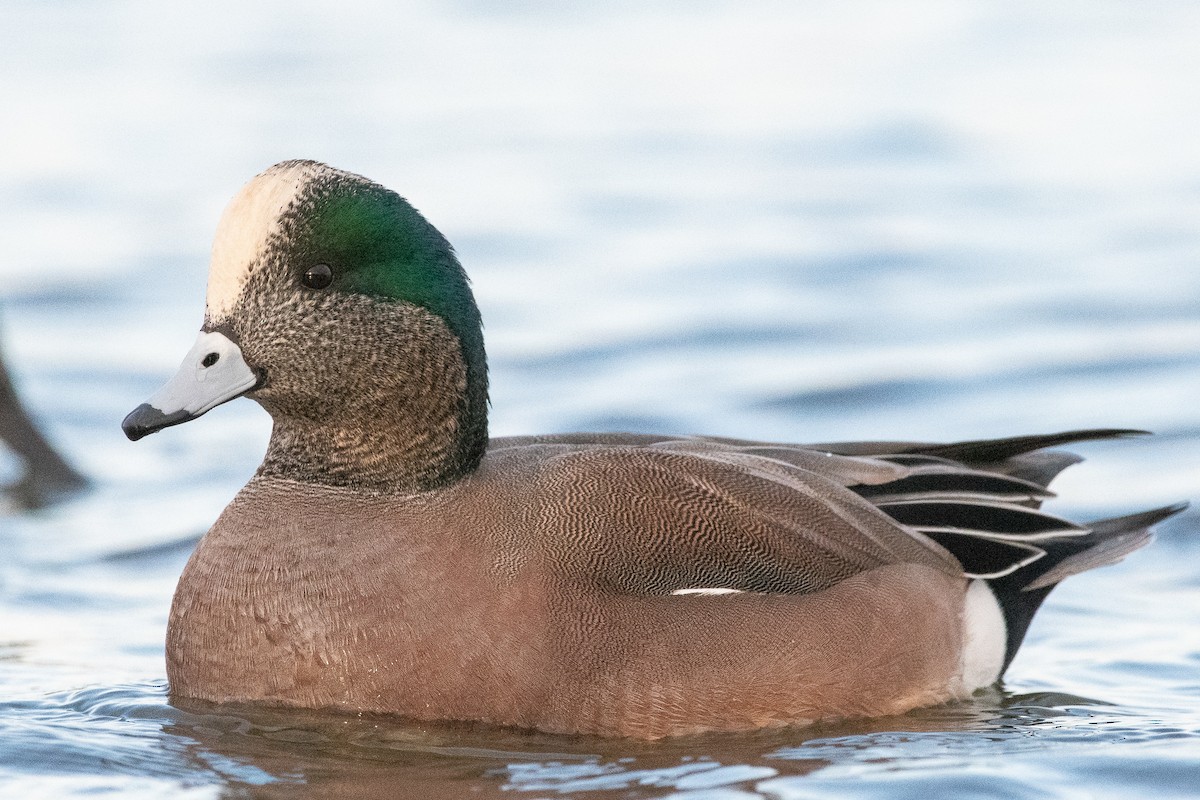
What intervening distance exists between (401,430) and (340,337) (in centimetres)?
32

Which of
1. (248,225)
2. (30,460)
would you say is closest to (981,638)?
(248,225)

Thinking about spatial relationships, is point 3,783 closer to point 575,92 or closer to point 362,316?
point 362,316

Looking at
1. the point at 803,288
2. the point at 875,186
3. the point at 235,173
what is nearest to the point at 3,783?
the point at 803,288

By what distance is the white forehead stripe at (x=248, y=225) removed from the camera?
5.28m

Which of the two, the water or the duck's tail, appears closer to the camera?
the water

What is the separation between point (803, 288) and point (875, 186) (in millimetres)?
1931

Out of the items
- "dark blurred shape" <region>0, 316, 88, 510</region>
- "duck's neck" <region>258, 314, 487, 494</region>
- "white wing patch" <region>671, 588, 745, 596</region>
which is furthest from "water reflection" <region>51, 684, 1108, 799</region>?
"dark blurred shape" <region>0, 316, 88, 510</region>

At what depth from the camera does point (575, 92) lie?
46.8 ft

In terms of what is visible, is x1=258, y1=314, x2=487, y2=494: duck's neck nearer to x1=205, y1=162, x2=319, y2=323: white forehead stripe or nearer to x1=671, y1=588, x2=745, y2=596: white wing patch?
x1=205, y1=162, x2=319, y2=323: white forehead stripe

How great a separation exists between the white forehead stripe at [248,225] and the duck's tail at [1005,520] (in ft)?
6.53

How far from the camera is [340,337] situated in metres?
5.39

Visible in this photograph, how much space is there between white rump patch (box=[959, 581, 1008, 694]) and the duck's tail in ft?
0.11

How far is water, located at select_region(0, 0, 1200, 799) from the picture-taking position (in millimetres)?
5305

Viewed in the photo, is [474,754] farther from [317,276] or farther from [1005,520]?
[1005,520]
